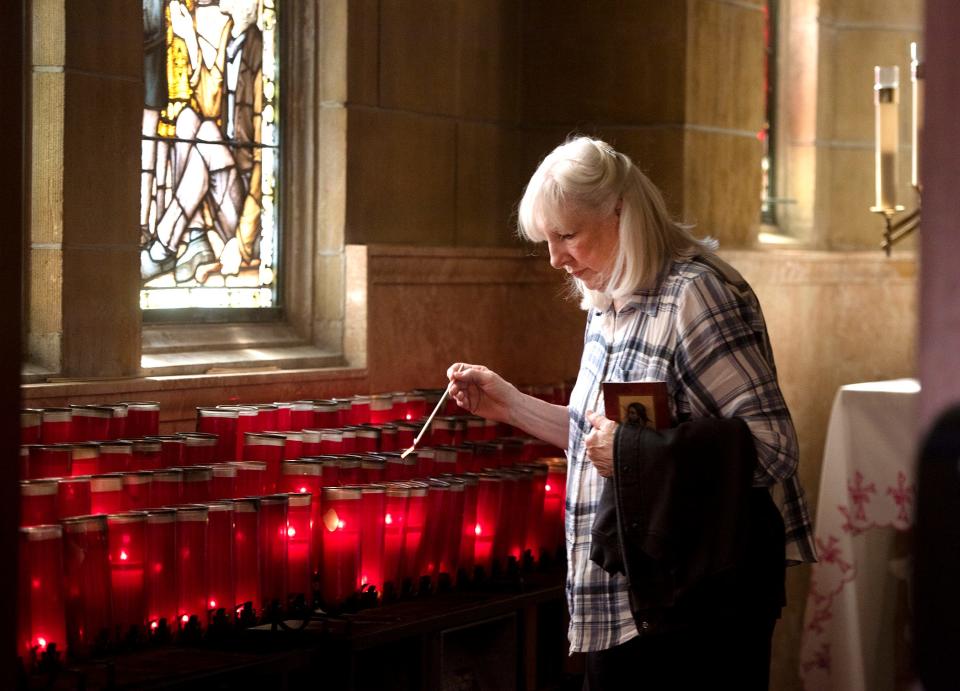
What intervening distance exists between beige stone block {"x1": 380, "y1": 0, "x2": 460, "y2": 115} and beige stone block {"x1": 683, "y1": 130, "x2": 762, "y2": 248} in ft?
3.24

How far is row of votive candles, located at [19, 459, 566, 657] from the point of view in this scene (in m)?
2.78

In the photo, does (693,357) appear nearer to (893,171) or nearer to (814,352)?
(893,171)

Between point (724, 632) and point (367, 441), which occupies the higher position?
point (367, 441)

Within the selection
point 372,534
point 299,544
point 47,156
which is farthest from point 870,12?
point 299,544

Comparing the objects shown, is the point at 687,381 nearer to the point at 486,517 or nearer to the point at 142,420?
the point at 486,517

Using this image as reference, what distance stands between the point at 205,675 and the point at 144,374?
5.73 ft

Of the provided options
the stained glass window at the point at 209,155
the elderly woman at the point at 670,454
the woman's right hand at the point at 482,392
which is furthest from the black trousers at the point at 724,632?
the stained glass window at the point at 209,155

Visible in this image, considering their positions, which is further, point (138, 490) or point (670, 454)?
point (138, 490)

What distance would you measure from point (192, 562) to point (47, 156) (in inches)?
63.0

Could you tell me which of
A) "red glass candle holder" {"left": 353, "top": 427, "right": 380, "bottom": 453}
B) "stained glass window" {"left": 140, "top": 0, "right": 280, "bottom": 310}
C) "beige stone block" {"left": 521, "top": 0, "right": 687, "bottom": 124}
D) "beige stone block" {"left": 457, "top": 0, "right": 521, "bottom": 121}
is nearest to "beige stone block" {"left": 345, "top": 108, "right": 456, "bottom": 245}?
"beige stone block" {"left": 457, "top": 0, "right": 521, "bottom": 121}

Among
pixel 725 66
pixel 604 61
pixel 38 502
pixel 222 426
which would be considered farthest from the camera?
pixel 725 66

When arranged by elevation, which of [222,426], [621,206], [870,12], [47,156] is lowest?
[222,426]

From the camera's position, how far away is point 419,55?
5.21 meters

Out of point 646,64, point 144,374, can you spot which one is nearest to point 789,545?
point 144,374
